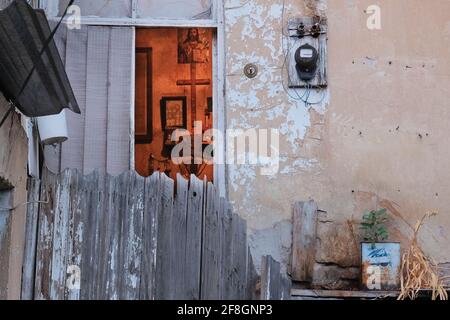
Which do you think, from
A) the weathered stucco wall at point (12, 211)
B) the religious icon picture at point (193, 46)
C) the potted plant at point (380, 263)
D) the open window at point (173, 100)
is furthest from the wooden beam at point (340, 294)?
the religious icon picture at point (193, 46)

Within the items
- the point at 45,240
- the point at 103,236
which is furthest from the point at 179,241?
the point at 45,240

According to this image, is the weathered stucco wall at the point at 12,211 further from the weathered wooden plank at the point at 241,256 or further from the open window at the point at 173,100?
the open window at the point at 173,100

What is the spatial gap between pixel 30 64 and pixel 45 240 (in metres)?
1.40

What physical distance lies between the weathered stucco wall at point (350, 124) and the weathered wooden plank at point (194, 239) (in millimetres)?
999

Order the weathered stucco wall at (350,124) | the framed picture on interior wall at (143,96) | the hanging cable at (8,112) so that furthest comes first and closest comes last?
1. the framed picture on interior wall at (143,96)
2. the weathered stucco wall at (350,124)
3. the hanging cable at (8,112)

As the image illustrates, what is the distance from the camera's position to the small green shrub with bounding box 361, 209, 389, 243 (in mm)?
7352

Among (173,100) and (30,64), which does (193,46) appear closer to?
(173,100)

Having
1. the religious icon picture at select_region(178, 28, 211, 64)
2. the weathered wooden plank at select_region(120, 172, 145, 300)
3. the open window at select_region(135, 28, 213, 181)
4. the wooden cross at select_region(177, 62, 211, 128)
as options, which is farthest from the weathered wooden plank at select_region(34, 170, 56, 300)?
the wooden cross at select_region(177, 62, 211, 128)

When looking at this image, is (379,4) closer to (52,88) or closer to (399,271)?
(399,271)

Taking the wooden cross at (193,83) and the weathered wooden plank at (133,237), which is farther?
the wooden cross at (193,83)

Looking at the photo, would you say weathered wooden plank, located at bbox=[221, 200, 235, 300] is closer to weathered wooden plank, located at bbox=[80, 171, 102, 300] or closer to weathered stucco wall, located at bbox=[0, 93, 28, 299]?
weathered wooden plank, located at bbox=[80, 171, 102, 300]

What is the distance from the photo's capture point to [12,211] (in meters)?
6.50

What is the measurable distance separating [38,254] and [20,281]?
0.23 m

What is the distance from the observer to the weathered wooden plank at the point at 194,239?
6.56 metres
